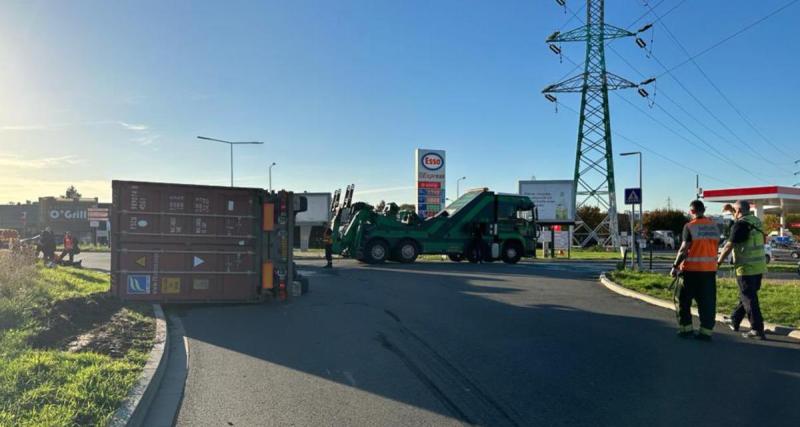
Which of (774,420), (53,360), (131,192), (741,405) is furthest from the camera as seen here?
(131,192)

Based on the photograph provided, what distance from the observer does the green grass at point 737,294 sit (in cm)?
966

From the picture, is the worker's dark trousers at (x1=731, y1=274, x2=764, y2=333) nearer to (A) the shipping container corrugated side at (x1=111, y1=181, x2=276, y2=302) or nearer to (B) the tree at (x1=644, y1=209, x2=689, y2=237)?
(A) the shipping container corrugated side at (x1=111, y1=181, x2=276, y2=302)

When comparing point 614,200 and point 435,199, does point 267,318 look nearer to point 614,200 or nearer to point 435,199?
point 435,199

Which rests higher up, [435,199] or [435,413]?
[435,199]

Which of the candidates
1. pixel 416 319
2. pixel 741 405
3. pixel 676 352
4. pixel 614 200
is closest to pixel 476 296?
pixel 416 319

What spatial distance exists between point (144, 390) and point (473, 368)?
3.32 meters

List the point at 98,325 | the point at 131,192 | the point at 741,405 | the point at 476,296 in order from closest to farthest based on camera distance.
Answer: the point at 741,405
the point at 98,325
the point at 131,192
the point at 476,296

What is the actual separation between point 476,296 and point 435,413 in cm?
820

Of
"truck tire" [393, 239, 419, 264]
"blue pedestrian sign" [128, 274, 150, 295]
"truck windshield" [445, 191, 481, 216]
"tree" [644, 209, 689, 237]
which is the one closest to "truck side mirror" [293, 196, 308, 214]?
"blue pedestrian sign" [128, 274, 150, 295]

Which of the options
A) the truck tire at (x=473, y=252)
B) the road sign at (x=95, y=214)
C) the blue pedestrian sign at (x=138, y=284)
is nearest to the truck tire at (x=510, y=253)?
the truck tire at (x=473, y=252)

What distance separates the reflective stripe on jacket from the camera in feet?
28.0

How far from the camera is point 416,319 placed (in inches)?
404

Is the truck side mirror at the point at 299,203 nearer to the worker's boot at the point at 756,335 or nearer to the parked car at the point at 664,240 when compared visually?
the worker's boot at the point at 756,335

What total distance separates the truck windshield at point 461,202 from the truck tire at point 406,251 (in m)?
2.37
